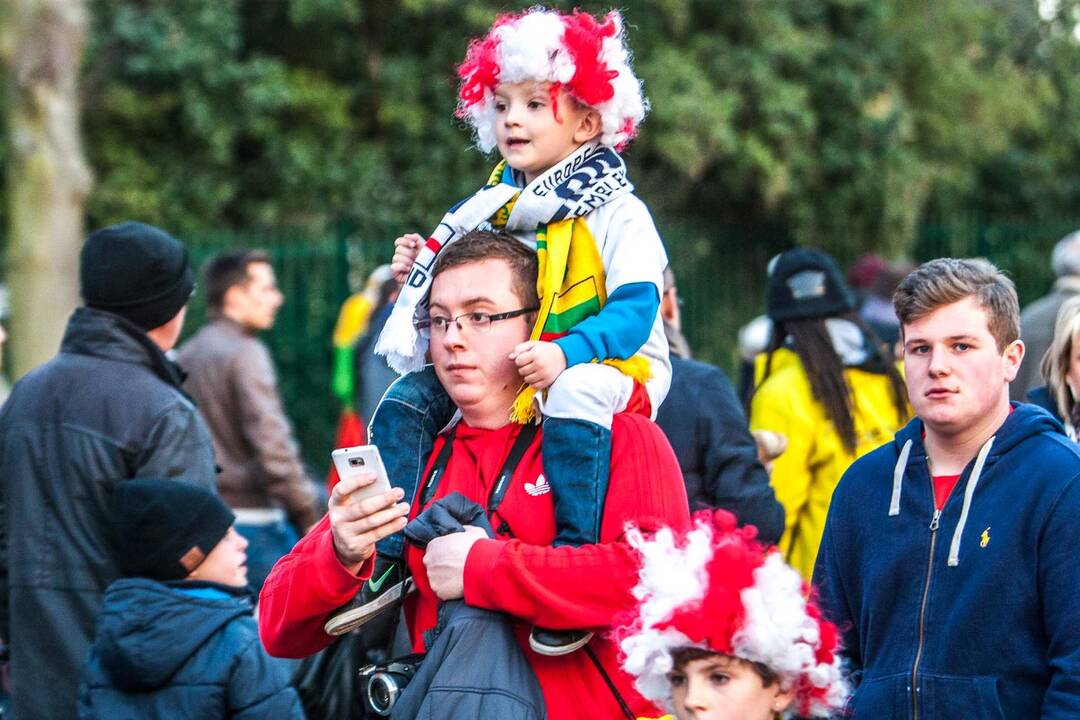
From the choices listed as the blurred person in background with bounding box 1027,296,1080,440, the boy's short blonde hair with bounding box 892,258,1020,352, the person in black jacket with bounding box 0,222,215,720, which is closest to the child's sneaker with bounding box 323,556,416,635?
the boy's short blonde hair with bounding box 892,258,1020,352

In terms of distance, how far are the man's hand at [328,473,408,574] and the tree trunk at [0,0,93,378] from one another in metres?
9.40

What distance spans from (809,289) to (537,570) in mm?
3069

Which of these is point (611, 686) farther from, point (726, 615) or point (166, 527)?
point (166, 527)

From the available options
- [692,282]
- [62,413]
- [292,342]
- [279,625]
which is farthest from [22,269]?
[279,625]

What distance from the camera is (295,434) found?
12938mm

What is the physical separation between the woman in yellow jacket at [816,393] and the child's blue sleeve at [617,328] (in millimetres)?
2371

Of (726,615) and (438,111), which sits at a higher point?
(438,111)

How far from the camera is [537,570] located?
3090mm

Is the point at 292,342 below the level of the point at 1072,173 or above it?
below

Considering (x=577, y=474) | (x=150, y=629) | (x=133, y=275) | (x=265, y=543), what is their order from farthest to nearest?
(x=265, y=543) < (x=133, y=275) < (x=150, y=629) < (x=577, y=474)

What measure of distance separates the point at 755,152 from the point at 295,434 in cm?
497

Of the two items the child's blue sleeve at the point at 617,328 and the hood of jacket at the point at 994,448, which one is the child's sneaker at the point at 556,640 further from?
Result: the hood of jacket at the point at 994,448

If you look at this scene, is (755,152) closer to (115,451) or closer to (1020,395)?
(1020,395)

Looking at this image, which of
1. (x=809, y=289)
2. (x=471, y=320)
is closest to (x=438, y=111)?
(x=809, y=289)
